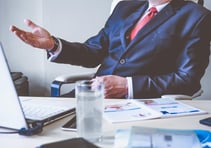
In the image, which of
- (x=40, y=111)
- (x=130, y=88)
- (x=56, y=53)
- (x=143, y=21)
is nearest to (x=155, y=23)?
(x=143, y=21)

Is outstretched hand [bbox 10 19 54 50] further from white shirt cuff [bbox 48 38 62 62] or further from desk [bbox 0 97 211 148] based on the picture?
desk [bbox 0 97 211 148]

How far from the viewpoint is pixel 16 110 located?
2.92 feet

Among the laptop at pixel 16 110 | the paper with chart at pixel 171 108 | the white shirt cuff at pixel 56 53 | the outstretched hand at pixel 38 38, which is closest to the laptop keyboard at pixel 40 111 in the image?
the laptop at pixel 16 110

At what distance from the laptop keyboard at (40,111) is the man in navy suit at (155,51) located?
45 centimetres

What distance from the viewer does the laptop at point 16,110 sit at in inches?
33.9

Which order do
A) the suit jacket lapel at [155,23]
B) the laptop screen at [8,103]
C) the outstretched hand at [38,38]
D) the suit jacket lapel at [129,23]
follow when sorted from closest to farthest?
1. the laptop screen at [8,103]
2. the outstretched hand at [38,38]
3. the suit jacket lapel at [155,23]
4. the suit jacket lapel at [129,23]

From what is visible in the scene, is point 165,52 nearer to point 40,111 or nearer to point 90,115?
point 40,111

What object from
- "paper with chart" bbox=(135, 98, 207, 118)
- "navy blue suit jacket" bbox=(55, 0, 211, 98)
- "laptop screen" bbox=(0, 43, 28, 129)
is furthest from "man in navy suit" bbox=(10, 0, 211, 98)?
"laptop screen" bbox=(0, 43, 28, 129)

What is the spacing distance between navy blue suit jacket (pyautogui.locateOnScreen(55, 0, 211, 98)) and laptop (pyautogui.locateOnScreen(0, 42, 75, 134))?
558 millimetres

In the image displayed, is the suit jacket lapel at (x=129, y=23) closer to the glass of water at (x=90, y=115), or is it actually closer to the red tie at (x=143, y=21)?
the red tie at (x=143, y=21)

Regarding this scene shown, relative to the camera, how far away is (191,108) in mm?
1190

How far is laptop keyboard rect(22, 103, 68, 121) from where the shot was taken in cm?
106

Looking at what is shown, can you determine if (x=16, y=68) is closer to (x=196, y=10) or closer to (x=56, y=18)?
(x=56, y=18)

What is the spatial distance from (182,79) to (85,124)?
3.02 ft
